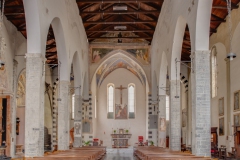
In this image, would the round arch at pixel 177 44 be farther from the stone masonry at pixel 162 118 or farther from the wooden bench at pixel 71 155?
the stone masonry at pixel 162 118

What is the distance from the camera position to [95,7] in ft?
78.9

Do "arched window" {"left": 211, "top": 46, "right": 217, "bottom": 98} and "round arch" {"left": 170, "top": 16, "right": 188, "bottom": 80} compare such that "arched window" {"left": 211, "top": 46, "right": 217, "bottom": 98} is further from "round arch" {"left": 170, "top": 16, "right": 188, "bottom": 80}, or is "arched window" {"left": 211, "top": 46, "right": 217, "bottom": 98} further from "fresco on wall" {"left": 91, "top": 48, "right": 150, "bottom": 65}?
"fresco on wall" {"left": 91, "top": 48, "right": 150, "bottom": 65}

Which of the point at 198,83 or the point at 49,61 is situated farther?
the point at 49,61

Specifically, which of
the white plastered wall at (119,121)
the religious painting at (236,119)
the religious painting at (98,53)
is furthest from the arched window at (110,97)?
the religious painting at (236,119)

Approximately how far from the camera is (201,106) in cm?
1280

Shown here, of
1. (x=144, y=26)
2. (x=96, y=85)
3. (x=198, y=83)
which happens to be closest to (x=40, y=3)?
(x=198, y=83)

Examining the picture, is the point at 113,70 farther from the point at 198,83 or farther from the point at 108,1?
the point at 198,83

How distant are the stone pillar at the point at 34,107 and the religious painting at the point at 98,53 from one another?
1604 centimetres

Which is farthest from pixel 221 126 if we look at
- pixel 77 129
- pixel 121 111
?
pixel 121 111

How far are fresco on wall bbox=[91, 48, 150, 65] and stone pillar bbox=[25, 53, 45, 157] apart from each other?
1608cm

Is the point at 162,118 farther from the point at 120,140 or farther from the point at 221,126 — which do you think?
the point at 120,140

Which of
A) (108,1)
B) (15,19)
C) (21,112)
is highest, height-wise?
(108,1)

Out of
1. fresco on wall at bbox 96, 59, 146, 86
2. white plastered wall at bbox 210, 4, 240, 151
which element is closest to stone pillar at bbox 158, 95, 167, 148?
white plastered wall at bbox 210, 4, 240, 151

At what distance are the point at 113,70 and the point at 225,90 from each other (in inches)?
641
